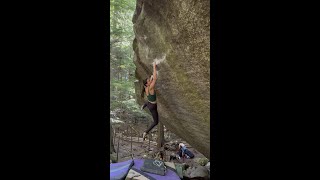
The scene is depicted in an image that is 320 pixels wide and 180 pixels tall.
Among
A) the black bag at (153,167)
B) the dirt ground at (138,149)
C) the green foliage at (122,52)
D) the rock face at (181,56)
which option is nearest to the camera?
the rock face at (181,56)

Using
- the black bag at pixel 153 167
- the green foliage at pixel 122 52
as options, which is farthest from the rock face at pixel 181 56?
the green foliage at pixel 122 52

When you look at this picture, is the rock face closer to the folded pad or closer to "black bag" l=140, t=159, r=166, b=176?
the folded pad

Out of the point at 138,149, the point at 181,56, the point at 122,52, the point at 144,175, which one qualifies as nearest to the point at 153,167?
the point at 144,175

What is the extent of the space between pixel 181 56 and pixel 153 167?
377cm

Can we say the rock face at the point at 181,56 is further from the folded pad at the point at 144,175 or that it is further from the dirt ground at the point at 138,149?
the dirt ground at the point at 138,149

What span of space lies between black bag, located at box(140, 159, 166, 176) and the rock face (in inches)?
59.0

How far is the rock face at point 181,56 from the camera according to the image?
4.53 metres

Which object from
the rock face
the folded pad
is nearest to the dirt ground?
the folded pad

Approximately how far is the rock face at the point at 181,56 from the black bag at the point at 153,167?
4.92ft
